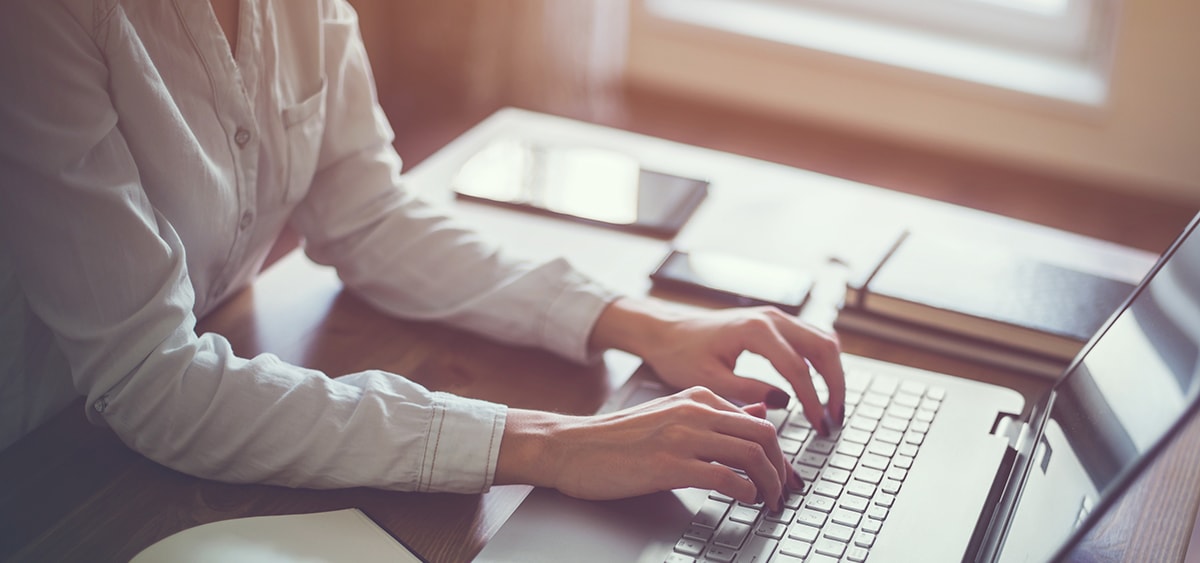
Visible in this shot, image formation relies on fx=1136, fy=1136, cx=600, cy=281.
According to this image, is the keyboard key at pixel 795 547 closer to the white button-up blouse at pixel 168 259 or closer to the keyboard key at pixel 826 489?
the keyboard key at pixel 826 489

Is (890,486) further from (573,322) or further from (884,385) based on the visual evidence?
(573,322)

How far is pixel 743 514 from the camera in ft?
2.64

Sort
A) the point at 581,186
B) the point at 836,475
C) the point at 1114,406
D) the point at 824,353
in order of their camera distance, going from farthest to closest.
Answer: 1. the point at 581,186
2. the point at 824,353
3. the point at 836,475
4. the point at 1114,406

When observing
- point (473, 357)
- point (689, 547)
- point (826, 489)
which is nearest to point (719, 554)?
point (689, 547)

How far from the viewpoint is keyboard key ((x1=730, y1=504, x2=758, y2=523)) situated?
799 mm

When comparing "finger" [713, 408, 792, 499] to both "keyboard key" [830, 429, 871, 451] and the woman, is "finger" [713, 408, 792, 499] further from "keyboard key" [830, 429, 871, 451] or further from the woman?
"keyboard key" [830, 429, 871, 451]

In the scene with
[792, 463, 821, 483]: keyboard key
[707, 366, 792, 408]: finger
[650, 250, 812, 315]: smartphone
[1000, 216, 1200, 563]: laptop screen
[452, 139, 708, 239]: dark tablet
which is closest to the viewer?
[1000, 216, 1200, 563]: laptop screen

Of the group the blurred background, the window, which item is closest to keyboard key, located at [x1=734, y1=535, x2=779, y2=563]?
the blurred background

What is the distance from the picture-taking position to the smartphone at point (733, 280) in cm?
112

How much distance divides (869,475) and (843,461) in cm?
2

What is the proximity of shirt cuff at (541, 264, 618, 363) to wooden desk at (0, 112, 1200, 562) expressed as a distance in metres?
0.02

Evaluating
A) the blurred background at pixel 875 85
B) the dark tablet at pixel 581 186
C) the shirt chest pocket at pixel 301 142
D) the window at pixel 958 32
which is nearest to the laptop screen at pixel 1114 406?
the dark tablet at pixel 581 186

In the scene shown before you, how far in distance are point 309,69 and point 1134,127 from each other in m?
2.31

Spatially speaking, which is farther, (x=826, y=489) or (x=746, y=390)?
(x=746, y=390)
